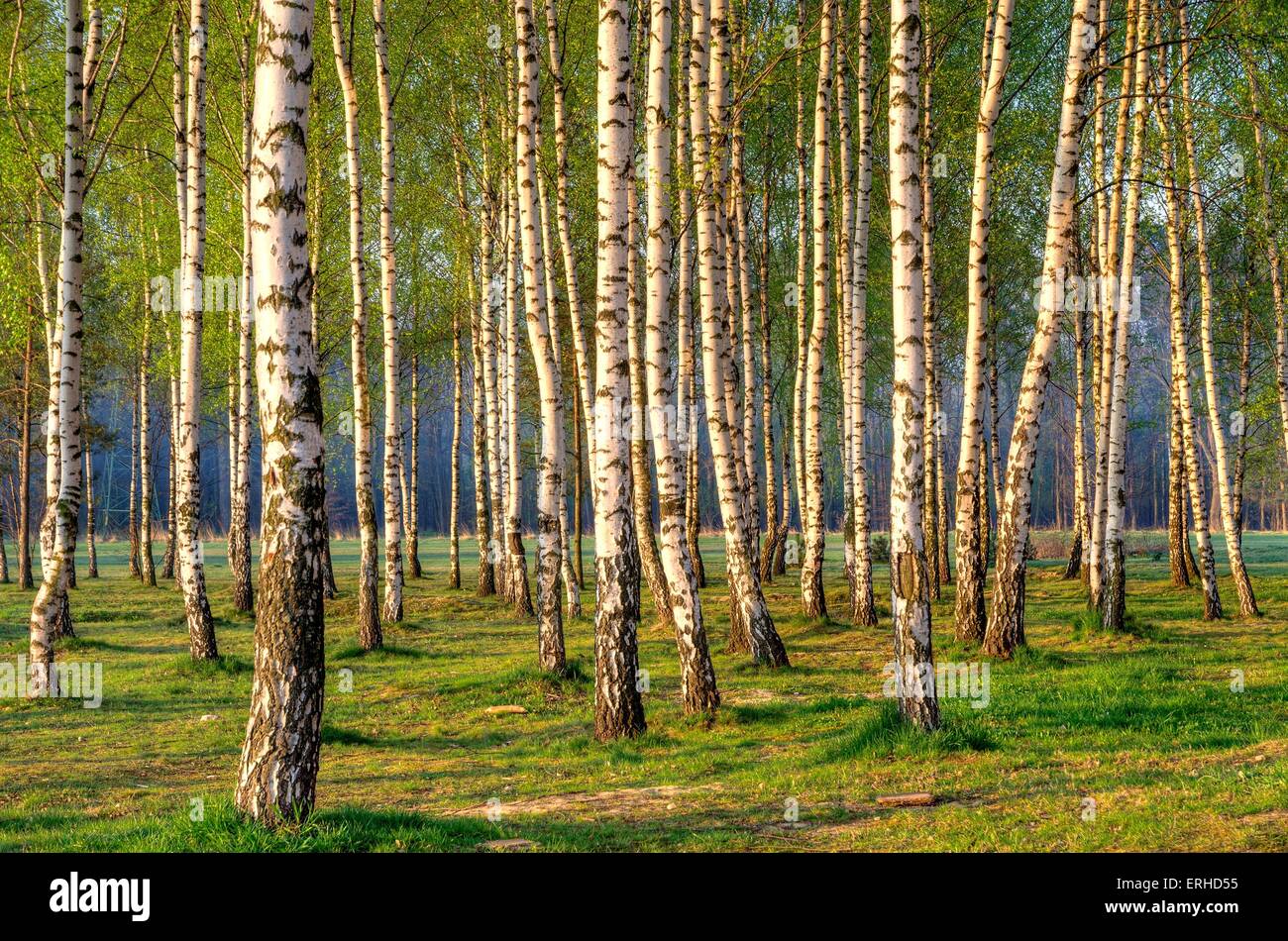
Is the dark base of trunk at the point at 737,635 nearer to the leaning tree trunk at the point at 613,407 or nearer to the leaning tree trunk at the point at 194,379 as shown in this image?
the leaning tree trunk at the point at 613,407

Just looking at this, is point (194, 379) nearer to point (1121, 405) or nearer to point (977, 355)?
point (977, 355)

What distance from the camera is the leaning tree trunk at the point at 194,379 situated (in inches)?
582

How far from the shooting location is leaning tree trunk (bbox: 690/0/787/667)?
13.1 meters

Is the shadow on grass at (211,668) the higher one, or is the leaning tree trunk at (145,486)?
the leaning tree trunk at (145,486)

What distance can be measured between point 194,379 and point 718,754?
10027mm

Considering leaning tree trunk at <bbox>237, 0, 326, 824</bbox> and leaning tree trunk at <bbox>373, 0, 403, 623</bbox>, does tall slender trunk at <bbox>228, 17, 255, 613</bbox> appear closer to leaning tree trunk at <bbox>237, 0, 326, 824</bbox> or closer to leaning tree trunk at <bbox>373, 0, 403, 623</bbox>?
leaning tree trunk at <bbox>373, 0, 403, 623</bbox>

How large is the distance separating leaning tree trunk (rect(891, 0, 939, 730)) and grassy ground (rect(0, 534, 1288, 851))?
57cm

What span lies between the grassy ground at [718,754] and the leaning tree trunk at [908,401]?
1.86ft

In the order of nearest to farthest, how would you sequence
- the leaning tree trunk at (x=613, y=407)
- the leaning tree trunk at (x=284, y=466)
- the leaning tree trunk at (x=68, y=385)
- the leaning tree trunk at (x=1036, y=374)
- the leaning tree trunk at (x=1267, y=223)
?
1. the leaning tree trunk at (x=284, y=466)
2. the leaning tree trunk at (x=613, y=407)
3. the leaning tree trunk at (x=1036, y=374)
4. the leaning tree trunk at (x=68, y=385)
5. the leaning tree trunk at (x=1267, y=223)

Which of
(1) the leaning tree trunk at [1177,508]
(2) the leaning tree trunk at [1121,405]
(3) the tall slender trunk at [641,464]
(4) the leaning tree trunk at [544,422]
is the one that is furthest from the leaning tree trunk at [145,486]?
(1) the leaning tree trunk at [1177,508]

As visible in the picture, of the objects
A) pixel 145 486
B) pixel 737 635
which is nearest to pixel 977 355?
pixel 737 635

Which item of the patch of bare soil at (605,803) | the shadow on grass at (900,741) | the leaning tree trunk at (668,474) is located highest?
the leaning tree trunk at (668,474)

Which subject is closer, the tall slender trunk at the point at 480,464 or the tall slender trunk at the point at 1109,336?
the tall slender trunk at the point at 1109,336

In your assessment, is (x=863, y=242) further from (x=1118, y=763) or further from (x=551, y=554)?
(x=1118, y=763)
